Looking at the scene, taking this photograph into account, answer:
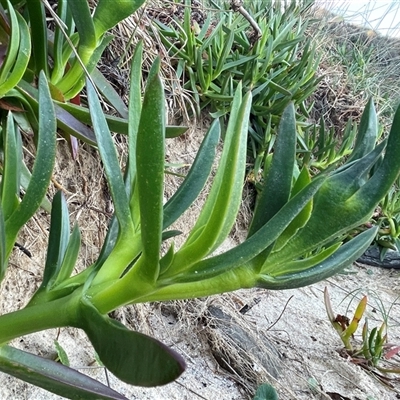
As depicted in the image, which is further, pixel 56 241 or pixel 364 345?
pixel 364 345

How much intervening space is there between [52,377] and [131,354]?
0.13 metres

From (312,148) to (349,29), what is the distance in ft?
7.03

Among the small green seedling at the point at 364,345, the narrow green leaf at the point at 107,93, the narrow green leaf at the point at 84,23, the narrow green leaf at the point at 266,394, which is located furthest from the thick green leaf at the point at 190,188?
the small green seedling at the point at 364,345

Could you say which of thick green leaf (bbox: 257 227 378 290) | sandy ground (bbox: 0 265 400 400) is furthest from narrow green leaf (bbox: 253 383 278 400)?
thick green leaf (bbox: 257 227 378 290)

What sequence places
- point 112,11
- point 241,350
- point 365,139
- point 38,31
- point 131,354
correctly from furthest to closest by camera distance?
1. point 241,350
2. point 38,31
3. point 112,11
4. point 365,139
5. point 131,354

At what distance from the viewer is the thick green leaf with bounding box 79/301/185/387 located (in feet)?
0.95

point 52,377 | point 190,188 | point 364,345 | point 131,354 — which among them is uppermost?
point 190,188

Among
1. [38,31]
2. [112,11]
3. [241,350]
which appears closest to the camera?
[112,11]

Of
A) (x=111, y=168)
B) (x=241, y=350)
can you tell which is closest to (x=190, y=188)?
(x=111, y=168)

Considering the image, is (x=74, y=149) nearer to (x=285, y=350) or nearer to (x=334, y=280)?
(x=285, y=350)

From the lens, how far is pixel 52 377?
1.31ft

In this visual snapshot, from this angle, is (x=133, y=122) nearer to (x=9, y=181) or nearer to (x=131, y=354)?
(x=9, y=181)

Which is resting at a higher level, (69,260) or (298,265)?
(298,265)

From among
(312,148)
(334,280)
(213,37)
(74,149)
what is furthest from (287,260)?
(334,280)
